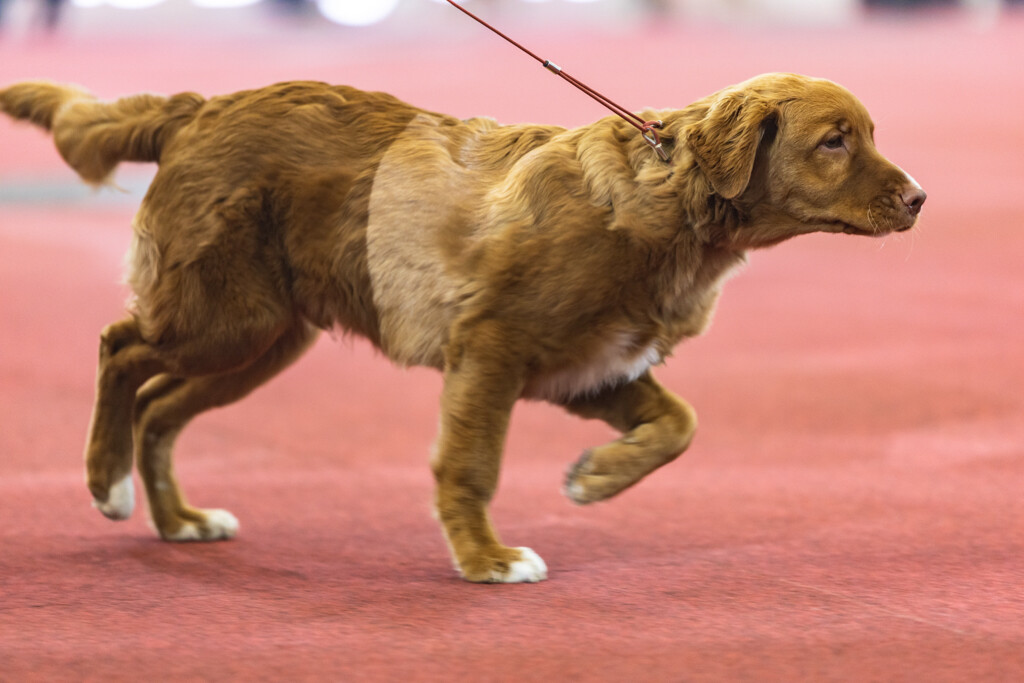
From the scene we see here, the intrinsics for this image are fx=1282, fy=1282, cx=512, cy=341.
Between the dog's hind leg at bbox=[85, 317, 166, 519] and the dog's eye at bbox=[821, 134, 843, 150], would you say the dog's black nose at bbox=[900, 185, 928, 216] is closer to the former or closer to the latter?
the dog's eye at bbox=[821, 134, 843, 150]

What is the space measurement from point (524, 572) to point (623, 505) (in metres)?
1.40

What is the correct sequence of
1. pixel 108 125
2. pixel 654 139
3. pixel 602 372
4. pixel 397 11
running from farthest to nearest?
pixel 397 11 → pixel 108 125 → pixel 602 372 → pixel 654 139

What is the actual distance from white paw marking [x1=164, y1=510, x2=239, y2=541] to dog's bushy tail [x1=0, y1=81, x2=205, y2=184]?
1168 mm

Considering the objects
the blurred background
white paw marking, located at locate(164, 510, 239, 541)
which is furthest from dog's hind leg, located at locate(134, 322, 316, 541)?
the blurred background

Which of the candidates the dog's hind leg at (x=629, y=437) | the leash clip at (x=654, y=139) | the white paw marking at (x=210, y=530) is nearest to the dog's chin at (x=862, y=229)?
the leash clip at (x=654, y=139)

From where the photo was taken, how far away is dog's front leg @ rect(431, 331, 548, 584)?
348cm

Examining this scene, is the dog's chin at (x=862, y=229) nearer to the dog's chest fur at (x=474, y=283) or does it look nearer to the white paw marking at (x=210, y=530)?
the dog's chest fur at (x=474, y=283)

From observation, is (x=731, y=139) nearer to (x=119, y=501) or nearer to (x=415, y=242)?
(x=415, y=242)

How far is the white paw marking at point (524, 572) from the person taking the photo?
352 centimetres

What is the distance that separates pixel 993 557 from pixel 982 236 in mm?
5742

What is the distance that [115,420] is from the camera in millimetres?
4055

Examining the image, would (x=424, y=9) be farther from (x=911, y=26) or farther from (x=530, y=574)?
(x=530, y=574)

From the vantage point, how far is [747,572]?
376 cm

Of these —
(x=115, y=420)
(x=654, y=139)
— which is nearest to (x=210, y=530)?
(x=115, y=420)
